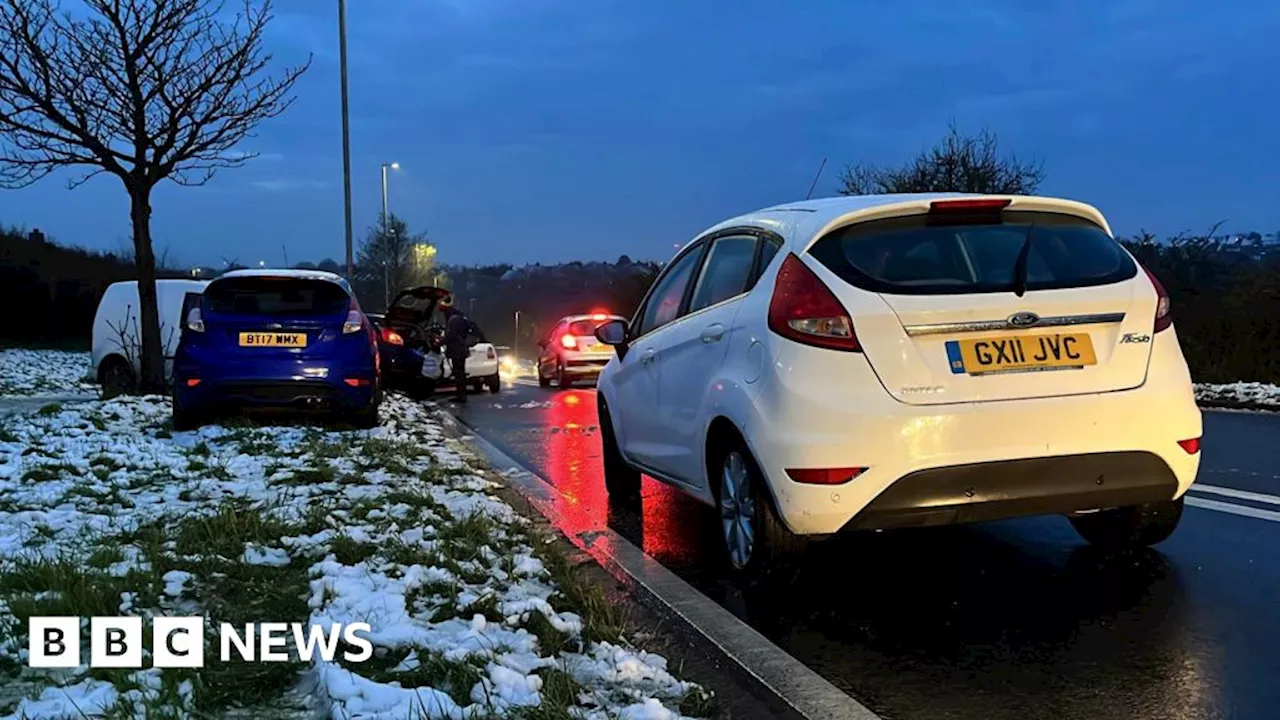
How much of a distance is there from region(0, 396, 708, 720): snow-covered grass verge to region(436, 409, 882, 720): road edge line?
0.28 metres

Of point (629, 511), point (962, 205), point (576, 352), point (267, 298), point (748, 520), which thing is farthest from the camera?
point (576, 352)

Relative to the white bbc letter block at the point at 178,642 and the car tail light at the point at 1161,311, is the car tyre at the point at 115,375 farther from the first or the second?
the car tail light at the point at 1161,311

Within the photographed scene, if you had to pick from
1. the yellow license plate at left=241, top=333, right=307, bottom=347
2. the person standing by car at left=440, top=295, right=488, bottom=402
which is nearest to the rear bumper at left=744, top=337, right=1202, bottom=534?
the yellow license plate at left=241, top=333, right=307, bottom=347

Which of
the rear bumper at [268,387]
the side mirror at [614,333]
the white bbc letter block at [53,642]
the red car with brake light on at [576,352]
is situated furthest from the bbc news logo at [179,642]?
the red car with brake light on at [576,352]

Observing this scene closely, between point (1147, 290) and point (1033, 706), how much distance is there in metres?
1.95

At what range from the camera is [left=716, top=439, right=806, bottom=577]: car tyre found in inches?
161

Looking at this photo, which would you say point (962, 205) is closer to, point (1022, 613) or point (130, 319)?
point (1022, 613)

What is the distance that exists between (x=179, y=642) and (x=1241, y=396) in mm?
13645

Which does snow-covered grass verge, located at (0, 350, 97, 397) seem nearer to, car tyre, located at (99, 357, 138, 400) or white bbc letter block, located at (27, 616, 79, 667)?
car tyre, located at (99, 357, 138, 400)

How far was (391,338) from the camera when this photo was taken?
1641 cm

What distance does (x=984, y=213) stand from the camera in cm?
425

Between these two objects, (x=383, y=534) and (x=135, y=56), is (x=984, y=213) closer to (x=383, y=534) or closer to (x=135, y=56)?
(x=383, y=534)

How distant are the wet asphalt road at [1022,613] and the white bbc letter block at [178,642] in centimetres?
200

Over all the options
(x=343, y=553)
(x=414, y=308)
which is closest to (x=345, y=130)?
(x=414, y=308)
